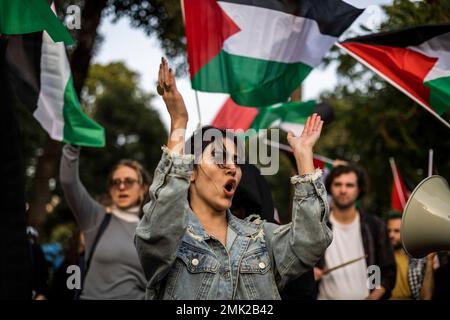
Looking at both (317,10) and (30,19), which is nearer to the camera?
(30,19)

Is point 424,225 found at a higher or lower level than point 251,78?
lower

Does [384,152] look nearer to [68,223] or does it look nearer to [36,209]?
[36,209]

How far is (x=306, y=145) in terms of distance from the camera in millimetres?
3068

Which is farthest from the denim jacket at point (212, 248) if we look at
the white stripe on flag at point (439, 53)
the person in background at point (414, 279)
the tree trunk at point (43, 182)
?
the tree trunk at point (43, 182)

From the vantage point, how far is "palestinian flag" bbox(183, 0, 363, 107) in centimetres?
527

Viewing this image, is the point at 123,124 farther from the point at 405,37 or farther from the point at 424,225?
the point at 424,225

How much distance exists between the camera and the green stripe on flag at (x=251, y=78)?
532 cm

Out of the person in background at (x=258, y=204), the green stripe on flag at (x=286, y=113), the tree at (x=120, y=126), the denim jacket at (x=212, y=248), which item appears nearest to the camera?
the denim jacket at (x=212, y=248)

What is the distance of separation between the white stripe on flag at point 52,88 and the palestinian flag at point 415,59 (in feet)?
6.81

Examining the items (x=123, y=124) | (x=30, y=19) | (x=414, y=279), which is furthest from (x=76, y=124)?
(x=123, y=124)

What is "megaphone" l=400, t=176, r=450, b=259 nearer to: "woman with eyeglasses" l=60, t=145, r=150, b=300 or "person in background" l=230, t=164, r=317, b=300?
"person in background" l=230, t=164, r=317, b=300

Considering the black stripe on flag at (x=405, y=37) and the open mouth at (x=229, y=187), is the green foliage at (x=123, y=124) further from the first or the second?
the open mouth at (x=229, y=187)

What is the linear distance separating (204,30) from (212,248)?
2561 millimetres

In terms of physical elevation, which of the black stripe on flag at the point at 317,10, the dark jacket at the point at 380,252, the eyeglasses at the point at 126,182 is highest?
the black stripe on flag at the point at 317,10
